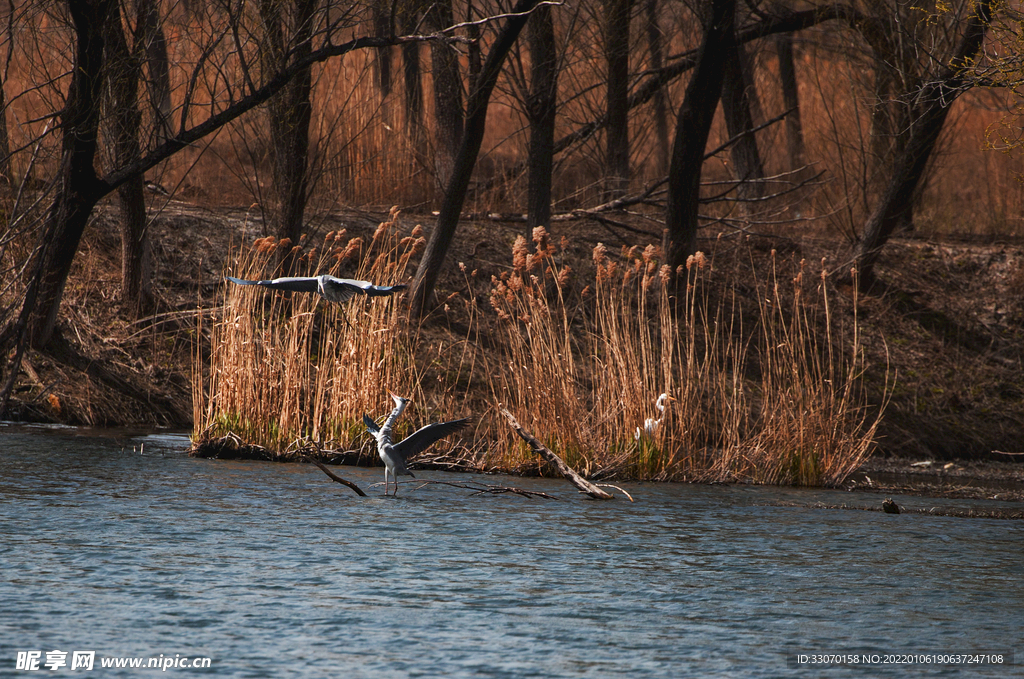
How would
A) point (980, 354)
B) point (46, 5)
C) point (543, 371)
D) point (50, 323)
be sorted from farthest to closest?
point (980, 354) → point (50, 323) → point (46, 5) → point (543, 371)

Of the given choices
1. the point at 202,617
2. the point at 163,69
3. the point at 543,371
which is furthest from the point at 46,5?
the point at 202,617

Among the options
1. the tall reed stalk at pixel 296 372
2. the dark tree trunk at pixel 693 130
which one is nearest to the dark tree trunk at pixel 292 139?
the tall reed stalk at pixel 296 372

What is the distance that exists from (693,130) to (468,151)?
235 centimetres

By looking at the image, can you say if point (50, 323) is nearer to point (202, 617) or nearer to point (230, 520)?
point (230, 520)

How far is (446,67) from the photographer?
11227mm

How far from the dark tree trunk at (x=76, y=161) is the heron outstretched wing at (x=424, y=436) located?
376 cm

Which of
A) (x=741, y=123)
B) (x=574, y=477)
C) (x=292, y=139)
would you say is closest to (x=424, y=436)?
(x=574, y=477)

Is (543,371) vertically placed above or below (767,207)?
below

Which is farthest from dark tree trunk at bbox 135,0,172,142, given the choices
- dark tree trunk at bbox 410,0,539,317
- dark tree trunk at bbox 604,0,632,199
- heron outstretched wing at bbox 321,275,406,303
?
dark tree trunk at bbox 604,0,632,199

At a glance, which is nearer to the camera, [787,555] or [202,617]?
[202,617]

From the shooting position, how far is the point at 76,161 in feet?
29.8

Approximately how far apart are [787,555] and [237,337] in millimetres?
4168

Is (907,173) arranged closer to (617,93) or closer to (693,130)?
(693,130)

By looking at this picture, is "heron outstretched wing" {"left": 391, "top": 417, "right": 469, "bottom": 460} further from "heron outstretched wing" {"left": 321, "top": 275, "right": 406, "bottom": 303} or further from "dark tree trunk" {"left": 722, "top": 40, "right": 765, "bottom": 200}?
"dark tree trunk" {"left": 722, "top": 40, "right": 765, "bottom": 200}
